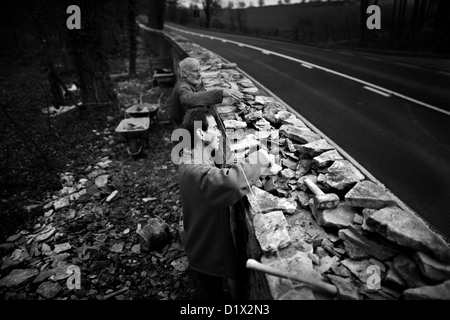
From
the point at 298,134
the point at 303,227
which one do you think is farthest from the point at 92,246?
the point at 298,134

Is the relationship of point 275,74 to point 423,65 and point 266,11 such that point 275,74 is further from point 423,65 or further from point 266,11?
point 266,11

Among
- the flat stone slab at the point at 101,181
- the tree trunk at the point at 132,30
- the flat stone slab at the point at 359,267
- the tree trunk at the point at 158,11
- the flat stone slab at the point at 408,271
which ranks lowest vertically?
the flat stone slab at the point at 101,181

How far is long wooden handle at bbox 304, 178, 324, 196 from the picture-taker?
2.50 meters

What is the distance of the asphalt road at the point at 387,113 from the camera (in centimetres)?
436

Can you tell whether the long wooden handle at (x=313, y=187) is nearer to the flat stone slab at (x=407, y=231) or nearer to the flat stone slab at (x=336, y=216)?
the flat stone slab at (x=336, y=216)

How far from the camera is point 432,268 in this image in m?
1.67

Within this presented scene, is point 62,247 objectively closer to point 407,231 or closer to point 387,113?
point 407,231

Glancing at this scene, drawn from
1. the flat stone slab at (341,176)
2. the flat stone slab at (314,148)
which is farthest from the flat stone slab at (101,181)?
the flat stone slab at (341,176)

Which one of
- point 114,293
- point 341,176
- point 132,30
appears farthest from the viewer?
point 132,30

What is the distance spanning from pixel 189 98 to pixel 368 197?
195 cm

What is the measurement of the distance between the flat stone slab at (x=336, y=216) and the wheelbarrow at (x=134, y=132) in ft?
16.3

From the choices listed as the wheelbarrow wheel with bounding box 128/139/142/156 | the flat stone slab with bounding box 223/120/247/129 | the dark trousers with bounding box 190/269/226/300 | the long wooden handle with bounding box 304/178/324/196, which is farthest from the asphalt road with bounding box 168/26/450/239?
the wheelbarrow wheel with bounding box 128/139/142/156

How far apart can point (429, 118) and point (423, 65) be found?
7.61m

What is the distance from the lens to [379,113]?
6961 mm
